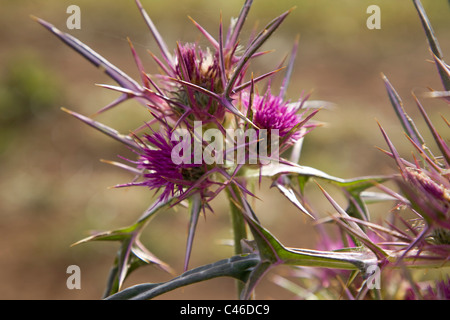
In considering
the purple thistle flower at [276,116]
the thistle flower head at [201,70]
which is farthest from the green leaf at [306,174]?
the thistle flower head at [201,70]

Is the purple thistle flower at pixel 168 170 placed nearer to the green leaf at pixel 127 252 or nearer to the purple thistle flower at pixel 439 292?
the green leaf at pixel 127 252

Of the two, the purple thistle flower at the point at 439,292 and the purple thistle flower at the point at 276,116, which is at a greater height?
the purple thistle flower at the point at 276,116

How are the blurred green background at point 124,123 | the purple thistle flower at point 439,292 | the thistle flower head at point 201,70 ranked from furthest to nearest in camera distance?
the blurred green background at point 124,123 < the thistle flower head at point 201,70 < the purple thistle flower at point 439,292

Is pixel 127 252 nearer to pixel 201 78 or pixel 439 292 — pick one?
pixel 201 78

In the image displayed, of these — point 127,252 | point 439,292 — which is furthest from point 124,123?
point 439,292

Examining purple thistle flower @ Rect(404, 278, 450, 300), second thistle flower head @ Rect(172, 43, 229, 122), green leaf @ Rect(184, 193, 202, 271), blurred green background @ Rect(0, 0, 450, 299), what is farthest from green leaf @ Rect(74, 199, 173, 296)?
blurred green background @ Rect(0, 0, 450, 299)

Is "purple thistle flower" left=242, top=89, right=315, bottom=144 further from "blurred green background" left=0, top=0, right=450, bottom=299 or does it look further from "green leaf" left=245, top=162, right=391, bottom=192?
"blurred green background" left=0, top=0, right=450, bottom=299

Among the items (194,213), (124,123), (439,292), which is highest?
(124,123)

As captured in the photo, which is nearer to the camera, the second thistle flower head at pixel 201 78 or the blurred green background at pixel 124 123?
the second thistle flower head at pixel 201 78
